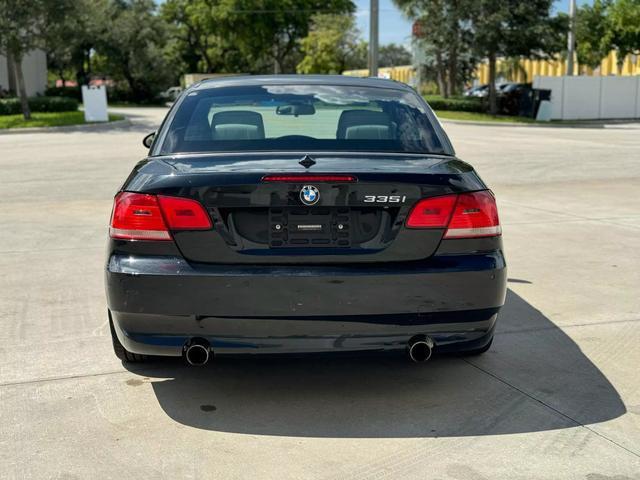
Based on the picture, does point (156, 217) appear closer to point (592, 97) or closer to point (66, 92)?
point (592, 97)

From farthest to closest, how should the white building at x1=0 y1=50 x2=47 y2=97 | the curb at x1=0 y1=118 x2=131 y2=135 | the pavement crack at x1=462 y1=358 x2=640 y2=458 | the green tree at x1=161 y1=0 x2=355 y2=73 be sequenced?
the green tree at x1=161 y1=0 x2=355 y2=73 < the white building at x1=0 y1=50 x2=47 y2=97 < the curb at x1=0 y1=118 x2=131 y2=135 < the pavement crack at x1=462 y1=358 x2=640 y2=458

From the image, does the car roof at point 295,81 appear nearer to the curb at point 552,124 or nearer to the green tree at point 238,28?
the curb at point 552,124

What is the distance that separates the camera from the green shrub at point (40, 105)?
32.8 meters

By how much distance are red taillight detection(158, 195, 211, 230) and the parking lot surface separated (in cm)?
93

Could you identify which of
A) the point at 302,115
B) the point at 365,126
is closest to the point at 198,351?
the point at 365,126

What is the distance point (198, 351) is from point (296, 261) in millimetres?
629

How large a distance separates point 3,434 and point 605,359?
3276 mm

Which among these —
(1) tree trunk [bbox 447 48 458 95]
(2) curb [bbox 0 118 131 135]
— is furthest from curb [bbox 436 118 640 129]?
(2) curb [bbox 0 118 131 135]

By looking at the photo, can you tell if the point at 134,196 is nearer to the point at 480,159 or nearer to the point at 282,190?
the point at 282,190

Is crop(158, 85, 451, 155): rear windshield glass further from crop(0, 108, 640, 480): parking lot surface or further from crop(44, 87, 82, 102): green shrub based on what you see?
crop(44, 87, 82, 102): green shrub

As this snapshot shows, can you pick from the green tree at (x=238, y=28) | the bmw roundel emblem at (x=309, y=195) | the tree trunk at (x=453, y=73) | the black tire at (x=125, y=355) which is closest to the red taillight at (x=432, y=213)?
the bmw roundel emblem at (x=309, y=195)

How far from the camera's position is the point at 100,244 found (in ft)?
27.4

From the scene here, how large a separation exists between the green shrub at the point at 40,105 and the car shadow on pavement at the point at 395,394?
30843 mm

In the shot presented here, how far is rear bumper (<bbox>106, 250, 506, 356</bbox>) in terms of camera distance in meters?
3.79
